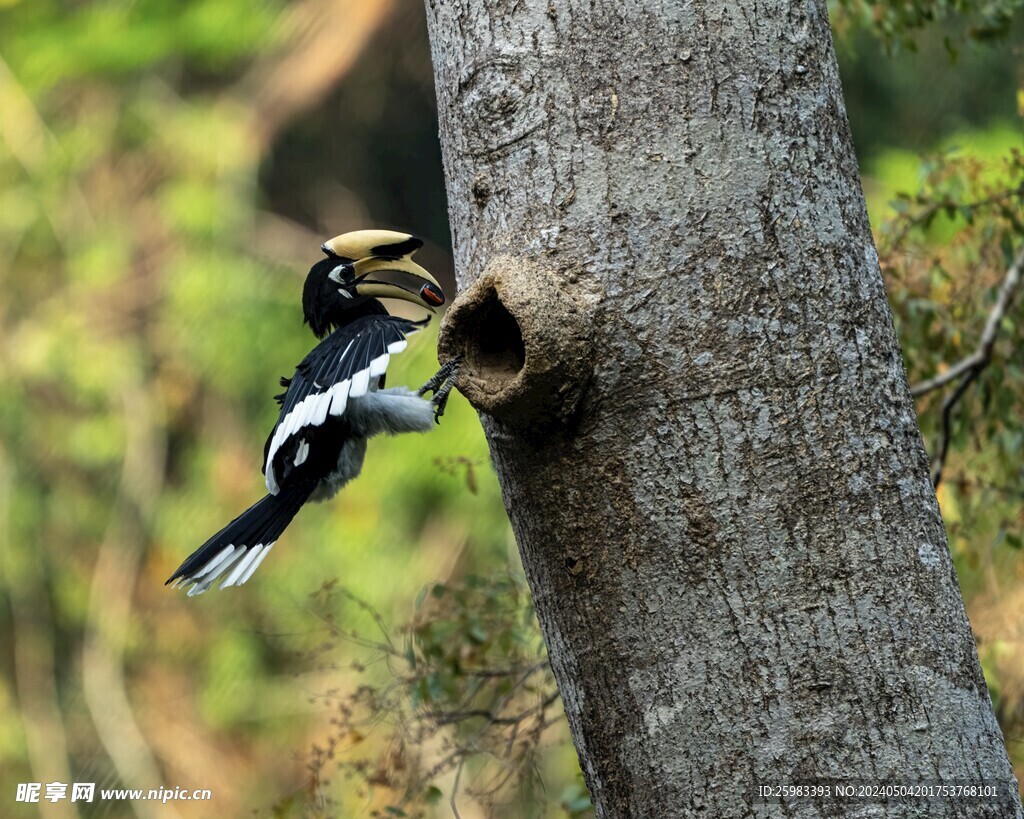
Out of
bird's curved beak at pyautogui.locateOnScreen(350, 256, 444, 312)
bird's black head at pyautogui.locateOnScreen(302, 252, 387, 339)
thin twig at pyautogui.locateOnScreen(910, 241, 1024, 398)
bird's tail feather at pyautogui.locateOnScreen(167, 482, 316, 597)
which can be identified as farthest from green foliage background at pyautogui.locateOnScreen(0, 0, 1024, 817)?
bird's tail feather at pyautogui.locateOnScreen(167, 482, 316, 597)

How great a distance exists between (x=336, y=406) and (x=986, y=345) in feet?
4.72

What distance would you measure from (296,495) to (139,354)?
396 cm

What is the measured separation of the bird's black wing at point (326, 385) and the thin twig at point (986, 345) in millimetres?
1131

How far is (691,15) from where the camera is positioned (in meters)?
1.46

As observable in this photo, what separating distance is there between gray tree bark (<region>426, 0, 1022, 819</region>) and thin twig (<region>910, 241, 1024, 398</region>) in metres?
1.21

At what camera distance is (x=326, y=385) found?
2246mm

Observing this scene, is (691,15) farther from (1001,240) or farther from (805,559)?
(1001,240)

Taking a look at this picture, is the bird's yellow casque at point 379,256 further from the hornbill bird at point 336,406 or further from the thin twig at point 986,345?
the thin twig at point 986,345

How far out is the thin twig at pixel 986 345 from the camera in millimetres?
2613

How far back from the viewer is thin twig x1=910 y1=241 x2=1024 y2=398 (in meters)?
2.61

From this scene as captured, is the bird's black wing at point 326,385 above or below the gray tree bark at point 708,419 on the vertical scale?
above

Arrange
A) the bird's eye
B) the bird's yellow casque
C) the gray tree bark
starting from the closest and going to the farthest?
the gray tree bark
the bird's yellow casque
the bird's eye

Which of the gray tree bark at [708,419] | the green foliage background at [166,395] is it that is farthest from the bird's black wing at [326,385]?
the green foliage background at [166,395]

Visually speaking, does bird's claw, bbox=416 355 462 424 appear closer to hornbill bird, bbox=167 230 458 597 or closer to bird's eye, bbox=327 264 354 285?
hornbill bird, bbox=167 230 458 597
